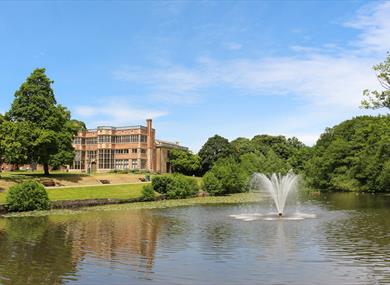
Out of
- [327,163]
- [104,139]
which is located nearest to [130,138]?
[104,139]

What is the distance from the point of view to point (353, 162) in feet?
254

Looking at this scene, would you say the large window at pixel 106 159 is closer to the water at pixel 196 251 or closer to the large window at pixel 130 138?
the large window at pixel 130 138

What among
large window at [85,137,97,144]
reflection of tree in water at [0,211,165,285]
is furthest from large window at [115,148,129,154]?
reflection of tree in water at [0,211,165,285]

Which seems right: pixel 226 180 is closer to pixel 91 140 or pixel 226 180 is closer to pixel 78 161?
pixel 91 140

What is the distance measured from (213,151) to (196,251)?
84300 mm

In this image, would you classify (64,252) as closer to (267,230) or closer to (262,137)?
(267,230)

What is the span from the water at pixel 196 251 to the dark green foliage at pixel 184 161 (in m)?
67.1

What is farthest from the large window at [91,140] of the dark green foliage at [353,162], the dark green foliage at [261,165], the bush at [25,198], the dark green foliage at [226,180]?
the bush at [25,198]

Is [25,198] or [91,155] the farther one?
[91,155]

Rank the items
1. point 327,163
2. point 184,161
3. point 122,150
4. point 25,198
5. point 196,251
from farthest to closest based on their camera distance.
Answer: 1. point 184,161
2. point 122,150
3. point 327,163
4. point 25,198
5. point 196,251

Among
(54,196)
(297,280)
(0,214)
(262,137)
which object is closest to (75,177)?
(54,196)

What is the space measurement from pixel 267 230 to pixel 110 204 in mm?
25783

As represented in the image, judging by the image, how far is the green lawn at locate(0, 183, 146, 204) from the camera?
161 ft

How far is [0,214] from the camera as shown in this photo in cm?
3928
